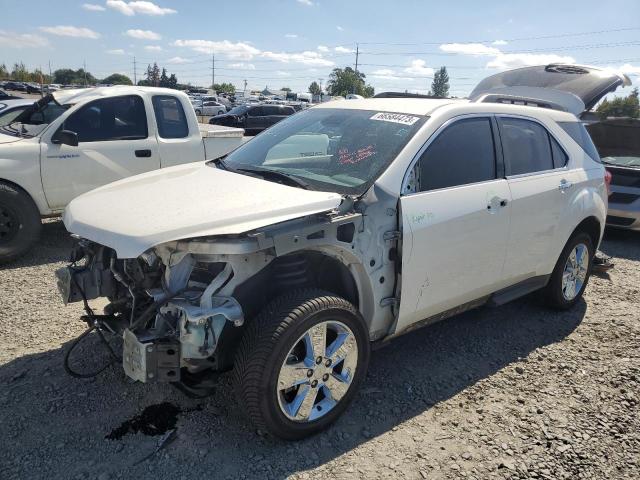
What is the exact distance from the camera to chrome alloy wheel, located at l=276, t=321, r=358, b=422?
278cm

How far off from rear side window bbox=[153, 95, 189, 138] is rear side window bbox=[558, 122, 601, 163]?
458cm

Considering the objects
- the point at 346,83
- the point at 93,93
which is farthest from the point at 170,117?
the point at 346,83

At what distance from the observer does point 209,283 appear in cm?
284

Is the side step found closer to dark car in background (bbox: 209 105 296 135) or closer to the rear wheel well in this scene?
the rear wheel well

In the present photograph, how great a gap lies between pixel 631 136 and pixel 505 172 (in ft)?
29.1

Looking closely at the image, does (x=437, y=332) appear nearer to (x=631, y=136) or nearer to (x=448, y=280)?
(x=448, y=280)

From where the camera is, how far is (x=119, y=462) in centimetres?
269

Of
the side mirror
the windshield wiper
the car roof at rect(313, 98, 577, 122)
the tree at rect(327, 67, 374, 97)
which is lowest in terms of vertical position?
the windshield wiper

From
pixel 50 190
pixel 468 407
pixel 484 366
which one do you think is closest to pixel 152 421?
pixel 468 407

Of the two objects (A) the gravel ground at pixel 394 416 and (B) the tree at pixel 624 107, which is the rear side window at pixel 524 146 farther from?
(B) the tree at pixel 624 107

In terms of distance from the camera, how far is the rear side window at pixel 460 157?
133 inches

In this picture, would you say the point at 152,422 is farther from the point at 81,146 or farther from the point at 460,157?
the point at 81,146

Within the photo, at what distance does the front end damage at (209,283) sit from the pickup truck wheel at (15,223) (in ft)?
9.45

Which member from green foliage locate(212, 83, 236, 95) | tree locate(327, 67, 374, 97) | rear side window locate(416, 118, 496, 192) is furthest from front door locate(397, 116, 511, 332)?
green foliage locate(212, 83, 236, 95)
